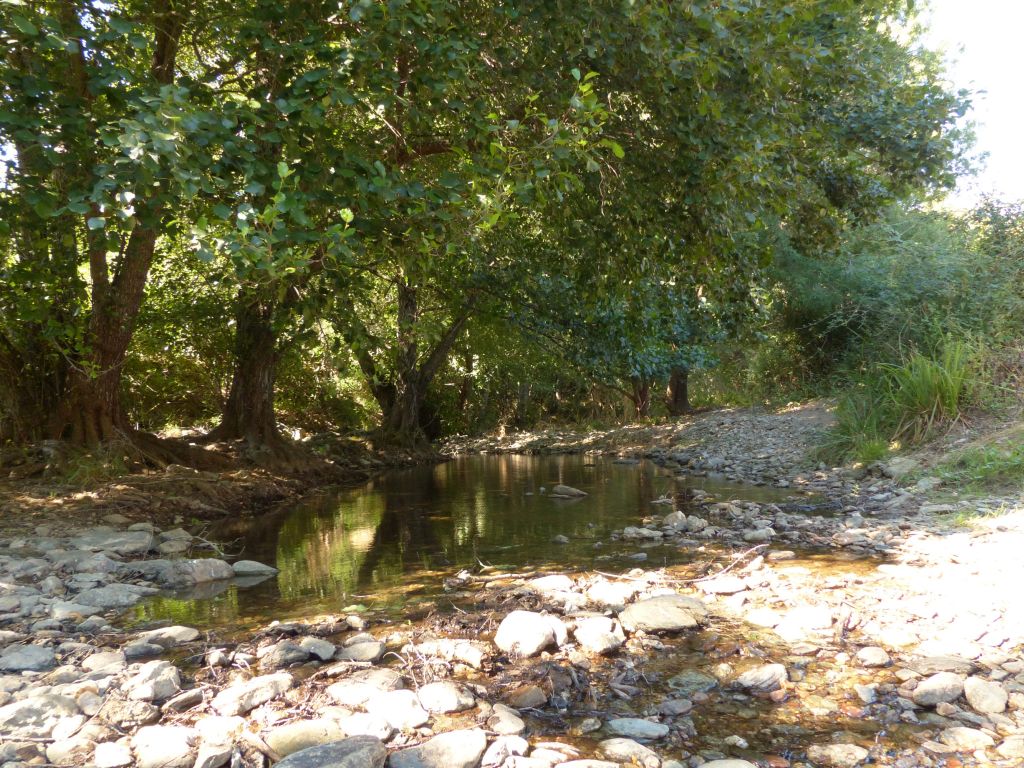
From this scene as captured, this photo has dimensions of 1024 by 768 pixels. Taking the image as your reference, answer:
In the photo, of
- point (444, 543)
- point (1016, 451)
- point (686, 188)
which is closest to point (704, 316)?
point (686, 188)

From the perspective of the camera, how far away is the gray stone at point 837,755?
2.66 meters

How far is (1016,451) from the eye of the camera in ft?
23.7

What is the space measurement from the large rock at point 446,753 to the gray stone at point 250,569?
145 inches

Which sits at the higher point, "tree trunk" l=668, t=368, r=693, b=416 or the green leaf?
the green leaf

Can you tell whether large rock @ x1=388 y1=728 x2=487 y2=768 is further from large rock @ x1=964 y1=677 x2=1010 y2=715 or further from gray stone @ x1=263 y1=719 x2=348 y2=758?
large rock @ x1=964 y1=677 x2=1010 y2=715

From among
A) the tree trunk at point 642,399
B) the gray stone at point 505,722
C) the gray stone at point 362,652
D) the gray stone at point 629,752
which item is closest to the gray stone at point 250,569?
the gray stone at point 362,652

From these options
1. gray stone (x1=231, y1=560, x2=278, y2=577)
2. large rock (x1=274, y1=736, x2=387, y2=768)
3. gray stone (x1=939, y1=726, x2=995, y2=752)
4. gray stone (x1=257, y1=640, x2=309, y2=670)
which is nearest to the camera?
large rock (x1=274, y1=736, x2=387, y2=768)

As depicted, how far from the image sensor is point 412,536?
298 inches

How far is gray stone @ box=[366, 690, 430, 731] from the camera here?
2965 mm

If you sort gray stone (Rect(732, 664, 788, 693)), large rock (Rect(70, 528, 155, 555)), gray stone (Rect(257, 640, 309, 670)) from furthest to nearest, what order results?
large rock (Rect(70, 528, 155, 555)) → gray stone (Rect(257, 640, 309, 670)) → gray stone (Rect(732, 664, 788, 693))

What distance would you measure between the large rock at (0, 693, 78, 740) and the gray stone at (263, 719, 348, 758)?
898 millimetres

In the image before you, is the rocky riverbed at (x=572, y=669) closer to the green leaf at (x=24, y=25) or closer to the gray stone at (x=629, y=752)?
the gray stone at (x=629, y=752)

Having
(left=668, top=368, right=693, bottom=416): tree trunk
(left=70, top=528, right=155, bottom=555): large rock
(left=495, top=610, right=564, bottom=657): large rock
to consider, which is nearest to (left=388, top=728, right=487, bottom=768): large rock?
(left=495, top=610, right=564, bottom=657): large rock

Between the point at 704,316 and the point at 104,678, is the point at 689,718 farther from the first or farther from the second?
the point at 704,316
